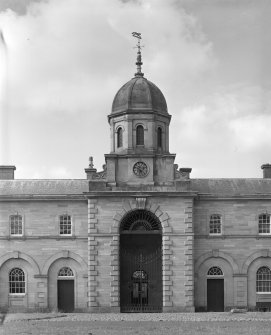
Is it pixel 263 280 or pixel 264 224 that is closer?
pixel 263 280

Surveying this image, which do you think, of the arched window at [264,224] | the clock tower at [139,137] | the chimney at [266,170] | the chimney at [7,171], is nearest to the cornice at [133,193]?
the clock tower at [139,137]

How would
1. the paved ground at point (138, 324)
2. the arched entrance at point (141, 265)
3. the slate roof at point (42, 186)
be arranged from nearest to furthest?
the paved ground at point (138, 324) → the arched entrance at point (141, 265) → the slate roof at point (42, 186)

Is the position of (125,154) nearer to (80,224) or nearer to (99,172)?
(99,172)

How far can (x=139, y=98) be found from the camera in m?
45.2

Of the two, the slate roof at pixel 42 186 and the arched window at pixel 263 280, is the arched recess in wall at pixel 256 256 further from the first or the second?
the slate roof at pixel 42 186

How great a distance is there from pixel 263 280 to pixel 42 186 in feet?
46.6

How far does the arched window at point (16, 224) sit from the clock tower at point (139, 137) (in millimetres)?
5925

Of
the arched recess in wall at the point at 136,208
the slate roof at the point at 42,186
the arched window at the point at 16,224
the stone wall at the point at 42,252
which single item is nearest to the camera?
the arched recess in wall at the point at 136,208

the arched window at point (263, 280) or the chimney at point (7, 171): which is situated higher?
the chimney at point (7, 171)

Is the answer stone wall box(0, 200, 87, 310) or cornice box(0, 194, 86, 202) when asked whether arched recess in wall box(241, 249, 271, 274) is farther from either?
cornice box(0, 194, 86, 202)

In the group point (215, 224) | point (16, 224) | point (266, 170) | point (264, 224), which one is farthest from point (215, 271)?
point (16, 224)

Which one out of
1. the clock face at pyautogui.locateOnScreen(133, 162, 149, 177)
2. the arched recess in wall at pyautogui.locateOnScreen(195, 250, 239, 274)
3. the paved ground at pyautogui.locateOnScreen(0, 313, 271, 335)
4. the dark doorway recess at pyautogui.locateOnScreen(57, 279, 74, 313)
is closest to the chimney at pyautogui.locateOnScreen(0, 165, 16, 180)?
the dark doorway recess at pyautogui.locateOnScreen(57, 279, 74, 313)

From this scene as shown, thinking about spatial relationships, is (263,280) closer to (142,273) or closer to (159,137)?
(142,273)

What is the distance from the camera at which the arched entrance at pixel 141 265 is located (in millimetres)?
44250
